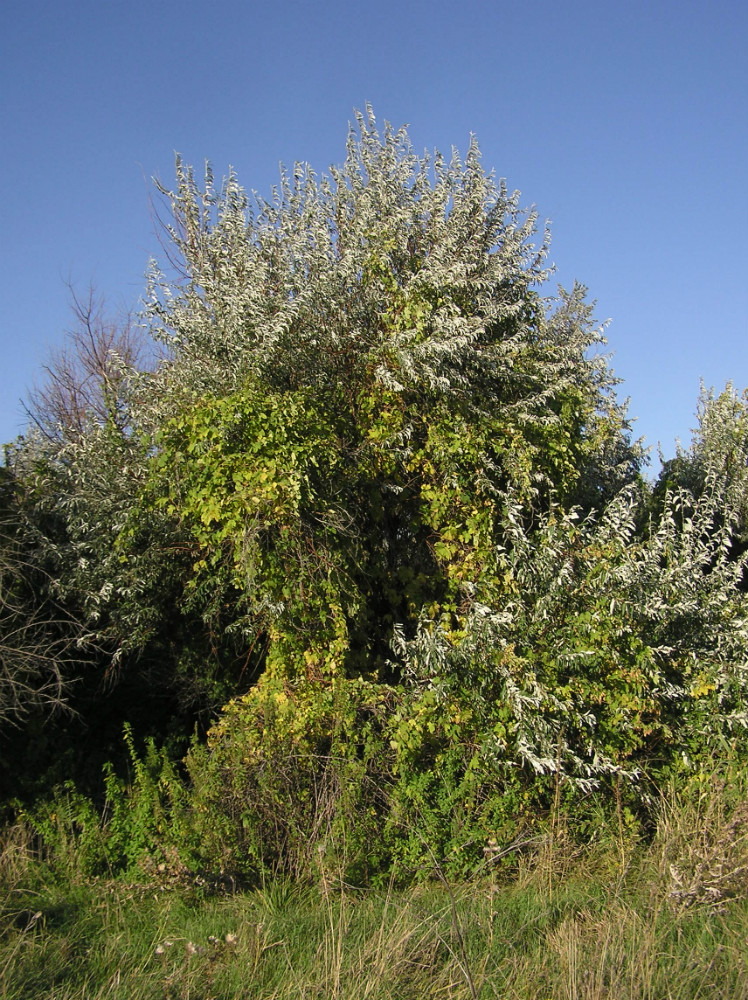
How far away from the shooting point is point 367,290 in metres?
8.16

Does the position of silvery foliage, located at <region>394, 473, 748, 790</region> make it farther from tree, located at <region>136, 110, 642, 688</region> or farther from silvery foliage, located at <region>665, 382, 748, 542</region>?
silvery foliage, located at <region>665, 382, 748, 542</region>

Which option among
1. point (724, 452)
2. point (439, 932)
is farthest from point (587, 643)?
point (724, 452)

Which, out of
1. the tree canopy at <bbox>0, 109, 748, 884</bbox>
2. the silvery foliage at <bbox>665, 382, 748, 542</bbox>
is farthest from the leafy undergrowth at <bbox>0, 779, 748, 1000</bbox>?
the silvery foliage at <bbox>665, 382, 748, 542</bbox>

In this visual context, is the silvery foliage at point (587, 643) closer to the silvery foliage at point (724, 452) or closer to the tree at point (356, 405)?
the tree at point (356, 405)

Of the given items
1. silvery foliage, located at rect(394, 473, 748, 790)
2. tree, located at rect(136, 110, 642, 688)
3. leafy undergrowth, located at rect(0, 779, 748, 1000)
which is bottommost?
leafy undergrowth, located at rect(0, 779, 748, 1000)

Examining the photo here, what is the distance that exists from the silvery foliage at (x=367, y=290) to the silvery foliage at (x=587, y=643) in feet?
5.99

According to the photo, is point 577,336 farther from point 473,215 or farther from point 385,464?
point 385,464

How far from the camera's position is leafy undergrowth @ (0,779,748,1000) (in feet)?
12.3

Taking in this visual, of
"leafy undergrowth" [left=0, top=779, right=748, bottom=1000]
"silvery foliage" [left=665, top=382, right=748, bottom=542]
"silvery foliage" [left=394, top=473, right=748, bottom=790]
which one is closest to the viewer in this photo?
"leafy undergrowth" [left=0, top=779, right=748, bottom=1000]

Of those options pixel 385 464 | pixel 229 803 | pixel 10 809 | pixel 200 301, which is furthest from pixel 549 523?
pixel 10 809

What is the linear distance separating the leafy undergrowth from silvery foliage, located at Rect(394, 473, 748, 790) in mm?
676

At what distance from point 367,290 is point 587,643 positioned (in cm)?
430

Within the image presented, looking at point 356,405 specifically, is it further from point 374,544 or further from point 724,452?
point 724,452

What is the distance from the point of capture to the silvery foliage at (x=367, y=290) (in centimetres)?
751
